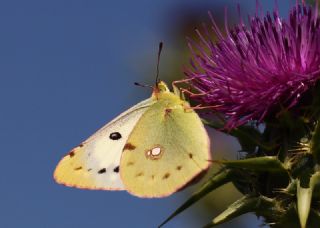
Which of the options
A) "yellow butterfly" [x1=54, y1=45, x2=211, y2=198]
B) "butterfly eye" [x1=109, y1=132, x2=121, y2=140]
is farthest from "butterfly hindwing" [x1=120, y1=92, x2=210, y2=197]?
"butterfly eye" [x1=109, y1=132, x2=121, y2=140]

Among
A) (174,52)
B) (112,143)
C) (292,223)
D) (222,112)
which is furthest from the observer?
(174,52)

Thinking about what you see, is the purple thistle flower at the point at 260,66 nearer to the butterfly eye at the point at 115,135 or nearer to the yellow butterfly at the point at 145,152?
the yellow butterfly at the point at 145,152

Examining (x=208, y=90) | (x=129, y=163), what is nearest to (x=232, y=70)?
(x=208, y=90)


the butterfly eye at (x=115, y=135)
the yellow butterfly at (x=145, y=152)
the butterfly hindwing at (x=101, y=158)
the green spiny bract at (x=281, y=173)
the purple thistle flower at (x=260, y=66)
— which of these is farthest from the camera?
the butterfly eye at (x=115, y=135)

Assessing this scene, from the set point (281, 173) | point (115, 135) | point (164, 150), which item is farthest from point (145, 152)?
point (281, 173)

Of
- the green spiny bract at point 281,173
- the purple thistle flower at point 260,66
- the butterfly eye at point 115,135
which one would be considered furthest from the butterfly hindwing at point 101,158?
the green spiny bract at point 281,173

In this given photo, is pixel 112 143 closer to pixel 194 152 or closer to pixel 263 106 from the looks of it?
pixel 194 152

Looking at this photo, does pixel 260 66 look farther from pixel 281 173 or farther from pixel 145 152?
pixel 145 152
